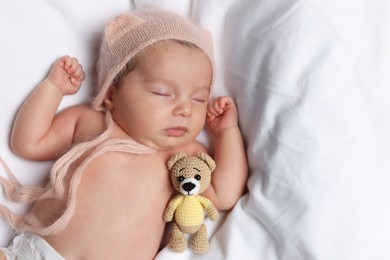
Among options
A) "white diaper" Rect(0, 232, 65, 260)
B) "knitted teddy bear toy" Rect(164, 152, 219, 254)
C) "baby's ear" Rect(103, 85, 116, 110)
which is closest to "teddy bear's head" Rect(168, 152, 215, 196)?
"knitted teddy bear toy" Rect(164, 152, 219, 254)

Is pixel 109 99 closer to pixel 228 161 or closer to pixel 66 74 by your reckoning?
pixel 66 74

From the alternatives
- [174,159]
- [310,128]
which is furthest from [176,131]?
[310,128]

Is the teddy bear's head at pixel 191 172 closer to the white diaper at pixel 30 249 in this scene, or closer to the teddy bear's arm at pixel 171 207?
the teddy bear's arm at pixel 171 207

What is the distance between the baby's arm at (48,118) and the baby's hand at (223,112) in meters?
0.35

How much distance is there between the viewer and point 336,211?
1060 mm

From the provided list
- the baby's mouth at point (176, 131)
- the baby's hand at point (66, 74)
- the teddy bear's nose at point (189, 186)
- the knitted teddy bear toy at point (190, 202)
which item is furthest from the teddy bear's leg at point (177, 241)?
the baby's hand at point (66, 74)

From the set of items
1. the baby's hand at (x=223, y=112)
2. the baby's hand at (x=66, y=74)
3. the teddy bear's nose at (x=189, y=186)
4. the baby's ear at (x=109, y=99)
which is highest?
the baby's hand at (x=66, y=74)

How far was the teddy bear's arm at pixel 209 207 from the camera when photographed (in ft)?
3.95

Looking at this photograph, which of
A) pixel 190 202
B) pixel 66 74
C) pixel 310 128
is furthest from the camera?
pixel 66 74

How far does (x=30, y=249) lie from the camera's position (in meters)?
1.21

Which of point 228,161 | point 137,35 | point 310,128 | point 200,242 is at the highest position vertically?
point 137,35

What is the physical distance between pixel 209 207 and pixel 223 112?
0.78ft

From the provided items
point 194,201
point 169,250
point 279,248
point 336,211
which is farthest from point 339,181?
point 169,250

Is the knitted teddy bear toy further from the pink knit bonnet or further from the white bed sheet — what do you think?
the pink knit bonnet
